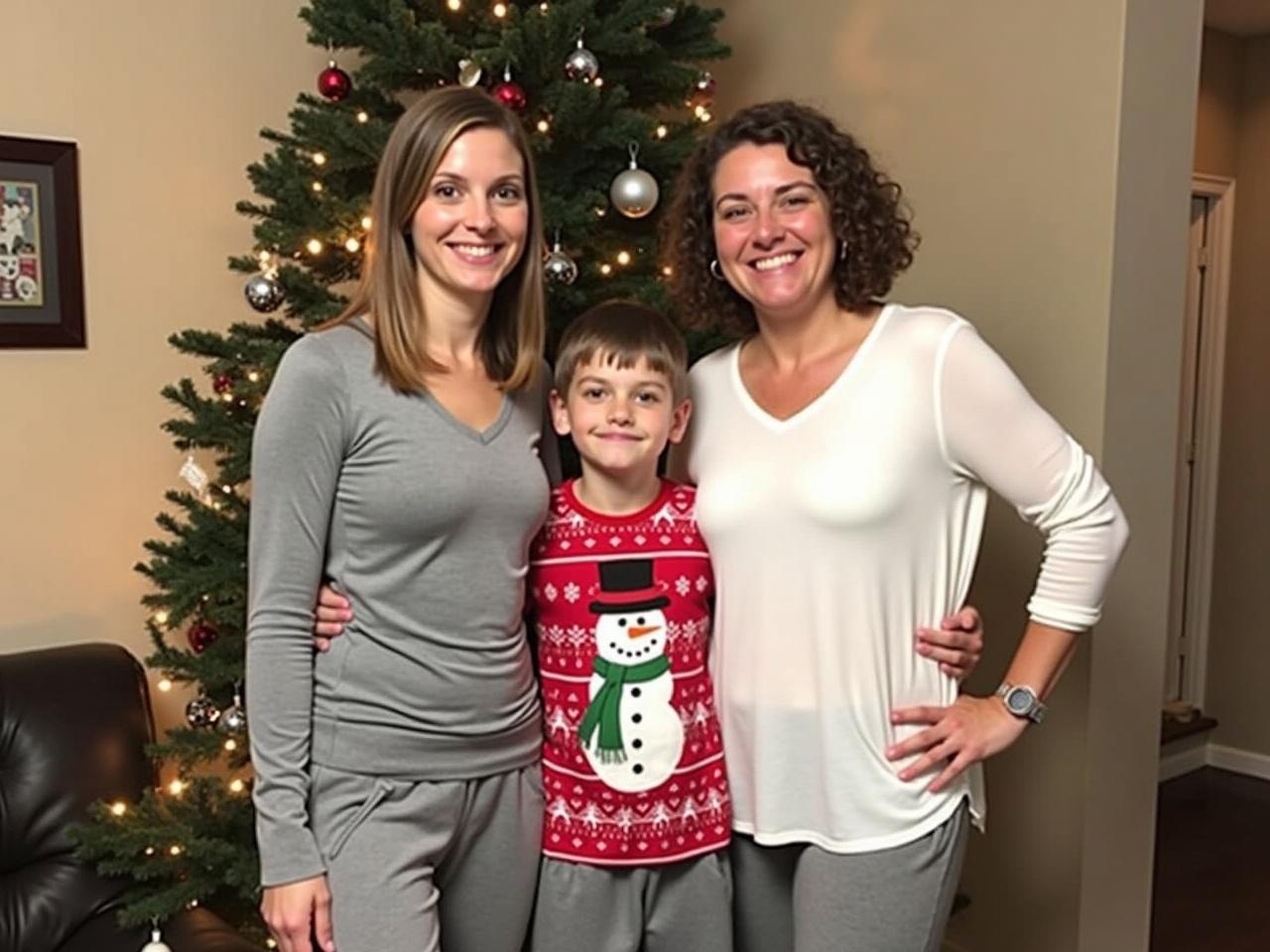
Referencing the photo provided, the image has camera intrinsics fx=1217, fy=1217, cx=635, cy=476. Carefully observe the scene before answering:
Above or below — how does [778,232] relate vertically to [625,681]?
above

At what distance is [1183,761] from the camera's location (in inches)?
188

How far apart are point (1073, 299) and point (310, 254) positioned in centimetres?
157

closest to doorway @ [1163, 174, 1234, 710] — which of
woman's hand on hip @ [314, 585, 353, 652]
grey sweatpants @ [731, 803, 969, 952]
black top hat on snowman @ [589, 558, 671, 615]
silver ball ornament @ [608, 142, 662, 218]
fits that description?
silver ball ornament @ [608, 142, 662, 218]

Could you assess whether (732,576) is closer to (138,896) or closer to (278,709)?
(278,709)

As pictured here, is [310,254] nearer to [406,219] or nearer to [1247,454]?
[406,219]

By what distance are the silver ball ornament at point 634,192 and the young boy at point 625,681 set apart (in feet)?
1.84

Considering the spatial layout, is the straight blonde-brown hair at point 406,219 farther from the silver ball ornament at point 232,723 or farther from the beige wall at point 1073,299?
the beige wall at point 1073,299

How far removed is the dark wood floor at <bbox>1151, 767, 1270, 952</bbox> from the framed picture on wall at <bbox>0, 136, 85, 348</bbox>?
3.21 m

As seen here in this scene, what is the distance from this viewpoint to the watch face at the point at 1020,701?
1722mm

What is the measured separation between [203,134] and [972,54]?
1.75 m

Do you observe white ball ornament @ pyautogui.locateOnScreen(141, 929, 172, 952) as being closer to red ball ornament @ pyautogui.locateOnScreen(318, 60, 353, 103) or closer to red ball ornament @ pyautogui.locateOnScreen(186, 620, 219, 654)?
red ball ornament @ pyautogui.locateOnScreen(186, 620, 219, 654)

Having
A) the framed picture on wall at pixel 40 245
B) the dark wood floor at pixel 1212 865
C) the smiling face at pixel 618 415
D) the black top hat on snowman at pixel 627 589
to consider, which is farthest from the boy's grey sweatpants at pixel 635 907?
the dark wood floor at pixel 1212 865

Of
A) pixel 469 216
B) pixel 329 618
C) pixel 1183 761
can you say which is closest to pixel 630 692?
pixel 329 618

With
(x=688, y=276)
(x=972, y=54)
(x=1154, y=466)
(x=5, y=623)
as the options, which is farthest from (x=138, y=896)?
(x=972, y=54)
